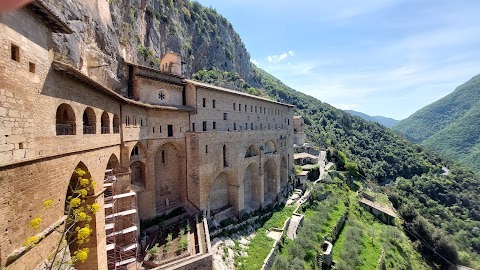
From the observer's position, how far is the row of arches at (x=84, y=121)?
1033cm

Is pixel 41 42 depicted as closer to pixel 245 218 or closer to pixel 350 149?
pixel 245 218

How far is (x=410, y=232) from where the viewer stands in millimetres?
46281

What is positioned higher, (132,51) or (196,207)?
(132,51)

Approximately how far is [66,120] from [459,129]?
187m

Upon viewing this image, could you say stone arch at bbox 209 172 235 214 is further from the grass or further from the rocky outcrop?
the rocky outcrop

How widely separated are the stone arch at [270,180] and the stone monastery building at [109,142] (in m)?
0.19

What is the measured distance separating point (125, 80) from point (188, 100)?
5.90 m

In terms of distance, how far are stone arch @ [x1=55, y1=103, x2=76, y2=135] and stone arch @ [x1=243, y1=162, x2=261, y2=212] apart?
69.8ft

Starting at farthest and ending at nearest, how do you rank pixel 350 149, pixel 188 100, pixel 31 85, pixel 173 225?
1. pixel 350 149
2. pixel 188 100
3. pixel 173 225
4. pixel 31 85

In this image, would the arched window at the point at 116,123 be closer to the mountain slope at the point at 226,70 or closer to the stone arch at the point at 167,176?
the mountain slope at the point at 226,70

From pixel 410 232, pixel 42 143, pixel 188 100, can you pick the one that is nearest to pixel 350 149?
pixel 410 232

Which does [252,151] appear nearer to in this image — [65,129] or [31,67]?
[65,129]

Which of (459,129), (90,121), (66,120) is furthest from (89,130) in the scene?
(459,129)

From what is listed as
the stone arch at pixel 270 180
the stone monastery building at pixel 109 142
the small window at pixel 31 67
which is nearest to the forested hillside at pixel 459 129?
the stone arch at pixel 270 180
